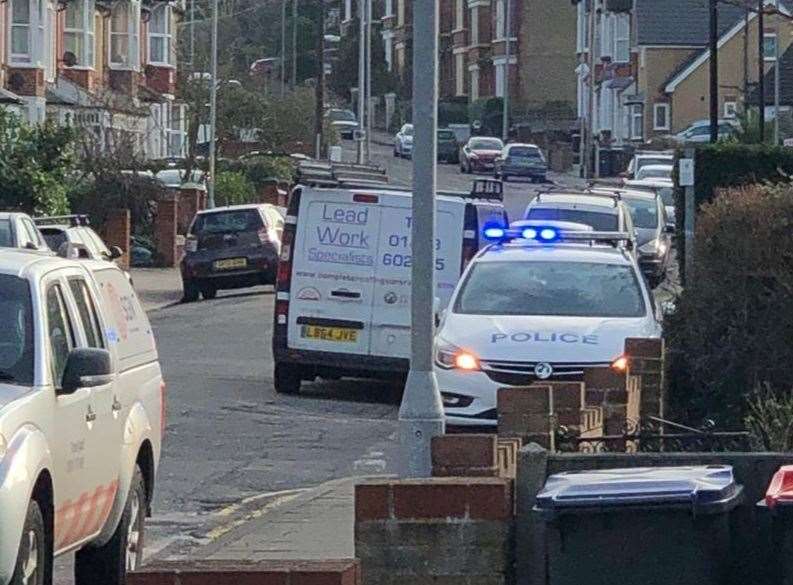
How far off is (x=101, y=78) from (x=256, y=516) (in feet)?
157

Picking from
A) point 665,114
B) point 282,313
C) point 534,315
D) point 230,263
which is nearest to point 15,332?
point 534,315

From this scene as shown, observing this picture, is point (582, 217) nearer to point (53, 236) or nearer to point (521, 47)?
point (53, 236)

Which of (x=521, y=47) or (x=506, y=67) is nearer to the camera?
(x=506, y=67)

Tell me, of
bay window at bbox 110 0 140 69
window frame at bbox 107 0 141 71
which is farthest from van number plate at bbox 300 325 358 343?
bay window at bbox 110 0 140 69

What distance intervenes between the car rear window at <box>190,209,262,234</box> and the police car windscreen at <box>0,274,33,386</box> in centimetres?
2453

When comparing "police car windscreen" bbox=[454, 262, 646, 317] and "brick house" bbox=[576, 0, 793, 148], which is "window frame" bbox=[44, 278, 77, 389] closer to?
"police car windscreen" bbox=[454, 262, 646, 317]

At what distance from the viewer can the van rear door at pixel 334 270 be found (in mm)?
18562

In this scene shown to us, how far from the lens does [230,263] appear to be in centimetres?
3250

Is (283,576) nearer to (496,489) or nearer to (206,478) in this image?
(496,489)

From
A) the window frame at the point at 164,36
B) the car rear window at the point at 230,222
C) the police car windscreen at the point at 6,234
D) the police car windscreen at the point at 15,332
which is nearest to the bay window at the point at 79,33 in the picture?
the window frame at the point at 164,36

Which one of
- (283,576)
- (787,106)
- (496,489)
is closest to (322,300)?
(496,489)

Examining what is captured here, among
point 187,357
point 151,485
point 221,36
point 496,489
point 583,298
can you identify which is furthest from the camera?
point 221,36

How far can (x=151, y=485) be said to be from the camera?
9.77m

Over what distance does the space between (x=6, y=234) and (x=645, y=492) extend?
1607 cm
